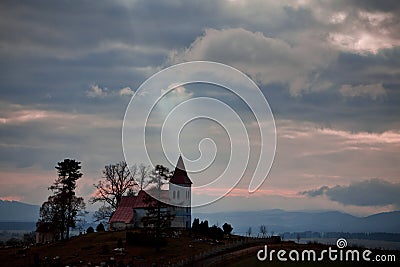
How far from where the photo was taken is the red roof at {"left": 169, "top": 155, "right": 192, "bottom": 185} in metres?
108

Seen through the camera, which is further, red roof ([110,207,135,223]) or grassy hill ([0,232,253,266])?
red roof ([110,207,135,223])

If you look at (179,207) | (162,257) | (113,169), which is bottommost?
(162,257)

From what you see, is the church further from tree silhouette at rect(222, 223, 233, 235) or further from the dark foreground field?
the dark foreground field

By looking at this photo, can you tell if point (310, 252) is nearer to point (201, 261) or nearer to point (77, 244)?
point (201, 261)

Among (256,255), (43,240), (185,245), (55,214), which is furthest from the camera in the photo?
(43,240)

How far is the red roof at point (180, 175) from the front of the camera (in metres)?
108

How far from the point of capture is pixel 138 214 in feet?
351

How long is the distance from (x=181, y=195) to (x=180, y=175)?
147 inches

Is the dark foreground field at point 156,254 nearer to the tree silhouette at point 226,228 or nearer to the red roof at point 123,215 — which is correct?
the tree silhouette at point 226,228

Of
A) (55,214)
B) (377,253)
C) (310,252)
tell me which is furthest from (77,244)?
(377,253)

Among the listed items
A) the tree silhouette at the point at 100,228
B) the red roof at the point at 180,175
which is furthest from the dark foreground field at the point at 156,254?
the red roof at the point at 180,175

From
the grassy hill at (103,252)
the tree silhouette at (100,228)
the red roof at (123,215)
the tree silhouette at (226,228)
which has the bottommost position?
the grassy hill at (103,252)

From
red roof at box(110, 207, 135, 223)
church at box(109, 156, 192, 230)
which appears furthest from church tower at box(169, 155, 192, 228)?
red roof at box(110, 207, 135, 223)

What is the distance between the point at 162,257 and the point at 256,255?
42.3ft
